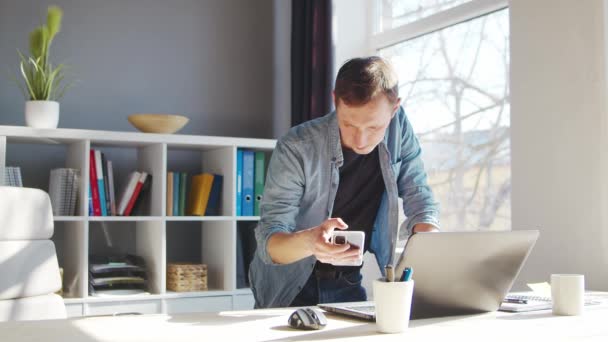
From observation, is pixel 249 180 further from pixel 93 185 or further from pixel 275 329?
pixel 275 329

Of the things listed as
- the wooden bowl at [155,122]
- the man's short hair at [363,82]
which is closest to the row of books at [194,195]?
the wooden bowl at [155,122]

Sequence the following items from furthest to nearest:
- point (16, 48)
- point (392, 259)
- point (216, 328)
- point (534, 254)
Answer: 1. point (16, 48)
2. point (534, 254)
3. point (392, 259)
4. point (216, 328)

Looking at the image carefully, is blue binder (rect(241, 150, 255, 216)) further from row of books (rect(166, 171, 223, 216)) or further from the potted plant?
the potted plant

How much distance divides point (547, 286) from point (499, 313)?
38cm

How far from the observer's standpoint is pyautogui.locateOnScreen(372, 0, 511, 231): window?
9.78 feet

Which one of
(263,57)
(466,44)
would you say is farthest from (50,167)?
(466,44)

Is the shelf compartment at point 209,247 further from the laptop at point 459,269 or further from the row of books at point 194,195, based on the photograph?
the laptop at point 459,269

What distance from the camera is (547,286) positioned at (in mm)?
1968

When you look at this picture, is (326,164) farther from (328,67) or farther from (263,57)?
(263,57)

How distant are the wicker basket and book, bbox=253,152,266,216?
0.38m

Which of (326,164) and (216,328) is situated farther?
(326,164)

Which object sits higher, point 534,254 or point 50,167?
point 50,167

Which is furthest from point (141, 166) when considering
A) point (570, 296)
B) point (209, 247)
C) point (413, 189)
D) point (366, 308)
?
point (570, 296)

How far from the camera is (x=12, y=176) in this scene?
9.98 ft
